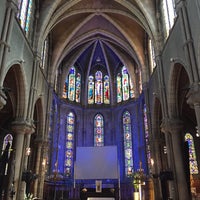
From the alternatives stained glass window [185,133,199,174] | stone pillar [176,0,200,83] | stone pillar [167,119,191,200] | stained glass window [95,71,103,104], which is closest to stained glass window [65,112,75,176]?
stained glass window [95,71,103,104]

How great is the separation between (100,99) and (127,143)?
694cm

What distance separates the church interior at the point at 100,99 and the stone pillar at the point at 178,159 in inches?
2.3

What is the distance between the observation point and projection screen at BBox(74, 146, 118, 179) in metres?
18.7

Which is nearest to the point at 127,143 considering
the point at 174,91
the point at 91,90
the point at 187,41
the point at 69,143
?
the point at 69,143

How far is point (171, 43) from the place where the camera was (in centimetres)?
1602

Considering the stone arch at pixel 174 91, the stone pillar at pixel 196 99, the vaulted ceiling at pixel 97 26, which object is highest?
the vaulted ceiling at pixel 97 26

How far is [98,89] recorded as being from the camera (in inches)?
1280

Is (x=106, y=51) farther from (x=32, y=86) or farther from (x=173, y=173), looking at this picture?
(x=173, y=173)

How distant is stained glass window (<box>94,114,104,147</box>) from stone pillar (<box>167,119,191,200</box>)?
14.6m

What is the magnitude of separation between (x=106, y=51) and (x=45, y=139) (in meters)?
15.2

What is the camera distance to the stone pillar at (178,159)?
14290 mm

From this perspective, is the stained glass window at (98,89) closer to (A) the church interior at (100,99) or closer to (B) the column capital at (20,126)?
(A) the church interior at (100,99)

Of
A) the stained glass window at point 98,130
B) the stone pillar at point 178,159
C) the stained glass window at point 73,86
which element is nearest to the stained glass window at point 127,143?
the stained glass window at point 98,130

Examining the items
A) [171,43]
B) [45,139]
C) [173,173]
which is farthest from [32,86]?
[173,173]
